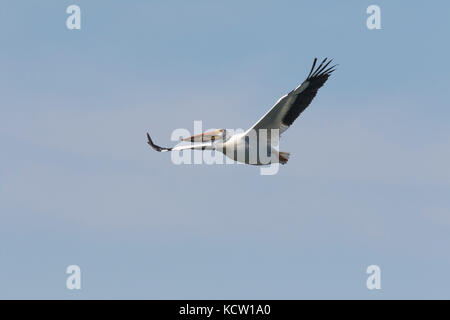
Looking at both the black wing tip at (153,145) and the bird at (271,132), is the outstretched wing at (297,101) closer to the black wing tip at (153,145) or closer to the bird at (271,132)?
the bird at (271,132)

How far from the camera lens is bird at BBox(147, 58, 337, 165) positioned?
24203 mm

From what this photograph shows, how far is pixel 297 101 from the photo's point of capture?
79.8 feet

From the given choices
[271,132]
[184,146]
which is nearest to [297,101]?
[271,132]

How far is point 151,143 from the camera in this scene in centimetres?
2825

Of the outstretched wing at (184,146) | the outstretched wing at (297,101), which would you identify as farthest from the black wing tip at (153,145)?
the outstretched wing at (297,101)

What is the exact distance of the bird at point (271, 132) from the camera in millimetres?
24203

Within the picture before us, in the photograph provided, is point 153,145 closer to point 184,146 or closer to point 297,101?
point 184,146

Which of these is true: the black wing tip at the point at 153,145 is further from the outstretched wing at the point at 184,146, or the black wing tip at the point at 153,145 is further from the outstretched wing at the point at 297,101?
the outstretched wing at the point at 297,101

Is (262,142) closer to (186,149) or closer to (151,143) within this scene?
(186,149)

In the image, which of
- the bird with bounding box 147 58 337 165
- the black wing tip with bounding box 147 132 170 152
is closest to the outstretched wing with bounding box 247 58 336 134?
the bird with bounding box 147 58 337 165

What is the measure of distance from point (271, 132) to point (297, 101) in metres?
1.10

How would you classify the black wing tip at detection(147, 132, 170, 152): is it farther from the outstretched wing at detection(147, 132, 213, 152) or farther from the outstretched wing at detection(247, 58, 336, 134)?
the outstretched wing at detection(247, 58, 336, 134)

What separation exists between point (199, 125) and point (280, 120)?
3.44m

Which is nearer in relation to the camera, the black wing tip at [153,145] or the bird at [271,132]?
the bird at [271,132]
